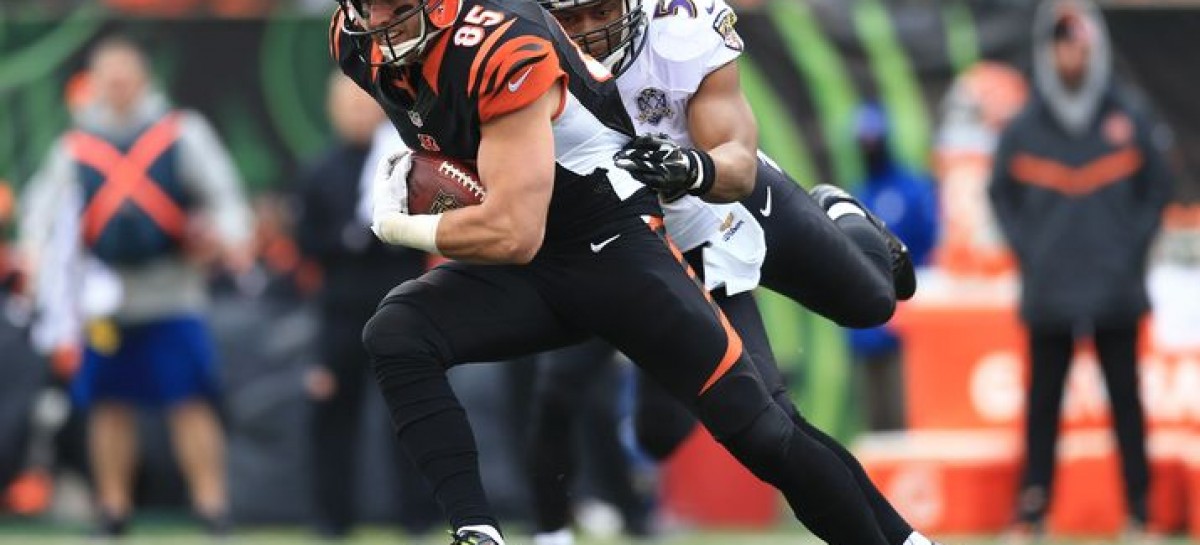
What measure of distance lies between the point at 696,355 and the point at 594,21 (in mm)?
928

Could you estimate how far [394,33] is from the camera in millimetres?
5309

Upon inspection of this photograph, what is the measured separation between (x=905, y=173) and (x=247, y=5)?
3.31 metres

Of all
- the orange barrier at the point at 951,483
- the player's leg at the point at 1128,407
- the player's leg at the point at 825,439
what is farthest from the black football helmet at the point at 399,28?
the orange barrier at the point at 951,483

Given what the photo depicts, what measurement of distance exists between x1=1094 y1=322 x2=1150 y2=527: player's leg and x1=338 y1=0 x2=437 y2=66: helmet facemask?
4569 mm

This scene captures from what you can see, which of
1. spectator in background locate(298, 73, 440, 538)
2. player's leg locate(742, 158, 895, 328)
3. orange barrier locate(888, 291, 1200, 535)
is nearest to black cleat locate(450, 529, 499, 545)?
player's leg locate(742, 158, 895, 328)

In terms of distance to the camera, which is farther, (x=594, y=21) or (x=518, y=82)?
(x=594, y=21)

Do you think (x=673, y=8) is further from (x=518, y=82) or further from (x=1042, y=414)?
(x=1042, y=414)

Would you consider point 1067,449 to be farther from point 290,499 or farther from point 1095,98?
point 290,499

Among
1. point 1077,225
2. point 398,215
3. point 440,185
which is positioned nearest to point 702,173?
point 440,185

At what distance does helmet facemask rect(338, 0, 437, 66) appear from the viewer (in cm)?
529

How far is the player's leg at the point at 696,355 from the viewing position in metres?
5.50

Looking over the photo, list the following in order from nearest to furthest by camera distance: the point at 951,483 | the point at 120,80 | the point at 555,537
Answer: the point at 555,537
the point at 120,80
the point at 951,483

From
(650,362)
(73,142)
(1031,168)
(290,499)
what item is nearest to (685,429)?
(650,362)

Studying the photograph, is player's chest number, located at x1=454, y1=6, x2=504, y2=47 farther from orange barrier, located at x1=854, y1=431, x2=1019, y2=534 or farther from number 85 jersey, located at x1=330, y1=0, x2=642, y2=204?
orange barrier, located at x1=854, y1=431, x2=1019, y2=534
